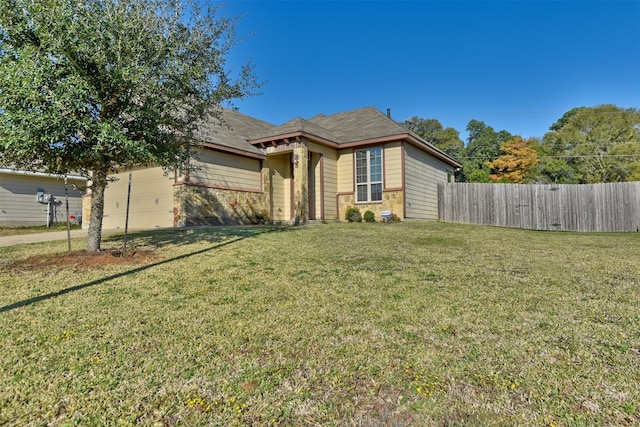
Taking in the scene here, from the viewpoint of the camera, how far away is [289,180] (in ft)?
52.7

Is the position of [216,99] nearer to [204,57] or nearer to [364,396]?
[204,57]

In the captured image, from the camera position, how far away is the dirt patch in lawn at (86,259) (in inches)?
227

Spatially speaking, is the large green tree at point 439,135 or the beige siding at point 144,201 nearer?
the beige siding at point 144,201

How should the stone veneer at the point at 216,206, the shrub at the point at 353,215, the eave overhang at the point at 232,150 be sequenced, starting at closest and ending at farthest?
the stone veneer at the point at 216,206, the eave overhang at the point at 232,150, the shrub at the point at 353,215

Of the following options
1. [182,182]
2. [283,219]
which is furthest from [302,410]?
[283,219]

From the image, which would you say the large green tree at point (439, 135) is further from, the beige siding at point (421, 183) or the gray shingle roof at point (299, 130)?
the gray shingle roof at point (299, 130)

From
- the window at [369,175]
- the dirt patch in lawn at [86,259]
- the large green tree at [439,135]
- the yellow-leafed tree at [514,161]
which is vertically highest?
the large green tree at [439,135]

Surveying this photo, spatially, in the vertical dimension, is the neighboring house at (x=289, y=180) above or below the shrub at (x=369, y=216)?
above

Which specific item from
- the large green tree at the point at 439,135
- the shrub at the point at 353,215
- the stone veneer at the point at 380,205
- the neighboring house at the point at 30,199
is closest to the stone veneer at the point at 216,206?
the stone veneer at the point at 380,205

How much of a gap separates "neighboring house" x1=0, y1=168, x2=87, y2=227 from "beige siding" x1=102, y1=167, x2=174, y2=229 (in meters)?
3.04

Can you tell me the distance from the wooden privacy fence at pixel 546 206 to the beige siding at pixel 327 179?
17.6 ft

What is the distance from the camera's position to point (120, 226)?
14.4 m

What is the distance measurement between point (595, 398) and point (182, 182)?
12.0 meters

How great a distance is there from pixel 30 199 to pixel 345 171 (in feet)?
50.1
